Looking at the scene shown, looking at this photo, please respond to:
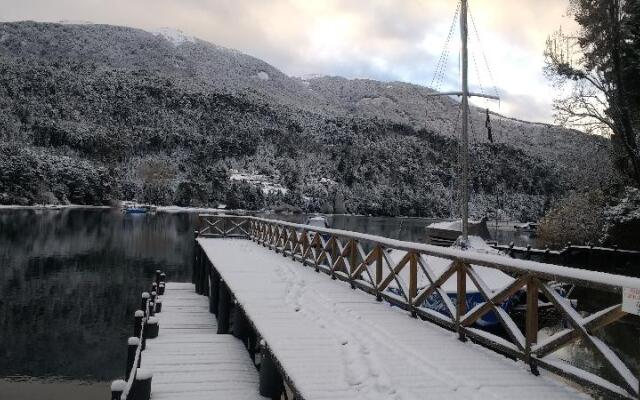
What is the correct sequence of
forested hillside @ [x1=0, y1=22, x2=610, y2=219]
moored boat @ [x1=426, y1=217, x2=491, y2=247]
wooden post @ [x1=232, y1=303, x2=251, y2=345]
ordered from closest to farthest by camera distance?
wooden post @ [x1=232, y1=303, x2=251, y2=345] → moored boat @ [x1=426, y1=217, x2=491, y2=247] → forested hillside @ [x1=0, y1=22, x2=610, y2=219]

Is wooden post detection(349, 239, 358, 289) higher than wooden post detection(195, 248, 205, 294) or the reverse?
higher

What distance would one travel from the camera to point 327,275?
43.5 feet

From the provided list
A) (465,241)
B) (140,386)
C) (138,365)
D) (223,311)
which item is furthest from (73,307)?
(140,386)

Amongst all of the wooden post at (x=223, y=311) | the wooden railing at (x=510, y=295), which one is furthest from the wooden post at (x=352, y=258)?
the wooden post at (x=223, y=311)

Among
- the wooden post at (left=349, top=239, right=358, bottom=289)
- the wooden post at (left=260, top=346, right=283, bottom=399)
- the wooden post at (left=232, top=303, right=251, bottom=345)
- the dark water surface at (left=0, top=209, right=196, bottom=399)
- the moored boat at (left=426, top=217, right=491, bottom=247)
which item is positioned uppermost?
the wooden post at (left=349, top=239, right=358, bottom=289)

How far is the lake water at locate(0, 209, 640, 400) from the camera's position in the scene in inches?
776

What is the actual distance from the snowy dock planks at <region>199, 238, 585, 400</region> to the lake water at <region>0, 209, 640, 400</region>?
5694 mm

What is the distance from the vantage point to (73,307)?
1171 inches

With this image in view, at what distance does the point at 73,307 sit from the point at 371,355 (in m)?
28.8

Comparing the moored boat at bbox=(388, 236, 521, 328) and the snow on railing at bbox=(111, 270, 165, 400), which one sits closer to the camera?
the snow on railing at bbox=(111, 270, 165, 400)

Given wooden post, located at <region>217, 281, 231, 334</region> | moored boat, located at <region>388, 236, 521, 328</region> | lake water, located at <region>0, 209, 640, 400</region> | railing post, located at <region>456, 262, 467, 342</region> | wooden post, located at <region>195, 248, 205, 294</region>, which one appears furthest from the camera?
wooden post, located at <region>195, 248, 205, 294</region>

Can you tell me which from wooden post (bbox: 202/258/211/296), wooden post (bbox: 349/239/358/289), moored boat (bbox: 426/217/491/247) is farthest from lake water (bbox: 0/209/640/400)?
moored boat (bbox: 426/217/491/247)

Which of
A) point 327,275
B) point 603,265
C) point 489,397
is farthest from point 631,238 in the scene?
point 489,397

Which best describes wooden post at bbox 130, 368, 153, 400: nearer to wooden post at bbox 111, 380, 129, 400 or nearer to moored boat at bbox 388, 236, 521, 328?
wooden post at bbox 111, 380, 129, 400
